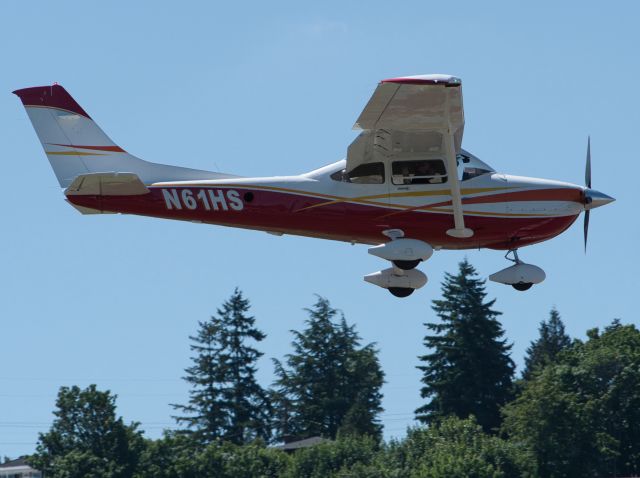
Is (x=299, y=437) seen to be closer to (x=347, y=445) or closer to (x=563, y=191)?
(x=347, y=445)

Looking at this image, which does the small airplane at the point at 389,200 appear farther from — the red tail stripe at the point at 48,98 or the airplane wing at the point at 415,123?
the red tail stripe at the point at 48,98

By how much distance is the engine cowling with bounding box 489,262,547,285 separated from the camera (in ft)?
71.3

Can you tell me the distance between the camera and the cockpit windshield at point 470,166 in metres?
21.7

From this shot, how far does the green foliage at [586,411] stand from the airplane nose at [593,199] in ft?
123

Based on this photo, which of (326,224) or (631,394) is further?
(631,394)

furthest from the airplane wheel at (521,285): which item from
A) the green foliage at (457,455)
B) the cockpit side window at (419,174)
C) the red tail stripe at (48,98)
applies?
the green foliage at (457,455)

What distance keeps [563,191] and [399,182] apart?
8.88 feet

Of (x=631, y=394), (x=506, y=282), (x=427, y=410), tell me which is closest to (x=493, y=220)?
(x=506, y=282)

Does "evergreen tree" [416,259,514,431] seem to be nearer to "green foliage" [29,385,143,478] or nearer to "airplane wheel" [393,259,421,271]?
"green foliage" [29,385,143,478]

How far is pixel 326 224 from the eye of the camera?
2192 centimetres

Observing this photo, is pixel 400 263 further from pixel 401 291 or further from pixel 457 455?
pixel 457 455

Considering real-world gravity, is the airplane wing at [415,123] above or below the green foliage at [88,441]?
below

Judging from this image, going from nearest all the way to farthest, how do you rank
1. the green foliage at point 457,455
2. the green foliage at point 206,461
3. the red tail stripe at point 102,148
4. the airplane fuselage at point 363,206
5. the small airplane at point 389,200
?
1. the small airplane at point 389,200
2. the airplane fuselage at point 363,206
3. the red tail stripe at point 102,148
4. the green foliage at point 457,455
5. the green foliage at point 206,461

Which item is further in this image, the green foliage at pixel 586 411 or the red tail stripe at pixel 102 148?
the green foliage at pixel 586 411
